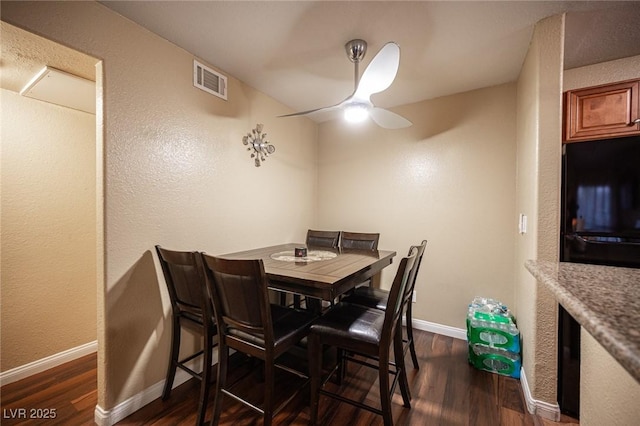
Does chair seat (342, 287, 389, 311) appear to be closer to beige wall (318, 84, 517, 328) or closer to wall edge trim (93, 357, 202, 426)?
beige wall (318, 84, 517, 328)

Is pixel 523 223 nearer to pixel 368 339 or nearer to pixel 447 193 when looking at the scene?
pixel 447 193

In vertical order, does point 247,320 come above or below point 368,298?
above

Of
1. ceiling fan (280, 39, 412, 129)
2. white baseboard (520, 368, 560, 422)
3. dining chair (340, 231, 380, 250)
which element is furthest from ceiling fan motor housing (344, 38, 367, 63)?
white baseboard (520, 368, 560, 422)

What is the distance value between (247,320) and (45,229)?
1.99 metres

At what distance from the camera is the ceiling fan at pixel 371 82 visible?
5.04ft

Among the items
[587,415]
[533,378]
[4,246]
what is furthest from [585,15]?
[4,246]

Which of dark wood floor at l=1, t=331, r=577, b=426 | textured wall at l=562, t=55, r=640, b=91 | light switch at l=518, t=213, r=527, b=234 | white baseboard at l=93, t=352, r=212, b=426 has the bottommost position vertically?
dark wood floor at l=1, t=331, r=577, b=426

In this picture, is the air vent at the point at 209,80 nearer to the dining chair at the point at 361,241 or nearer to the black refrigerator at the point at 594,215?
the dining chair at the point at 361,241

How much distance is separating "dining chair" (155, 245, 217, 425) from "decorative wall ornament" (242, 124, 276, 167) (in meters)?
1.25

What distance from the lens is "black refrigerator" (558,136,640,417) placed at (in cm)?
153

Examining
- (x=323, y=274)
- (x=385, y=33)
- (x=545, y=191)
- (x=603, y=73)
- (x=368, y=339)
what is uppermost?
(x=385, y=33)

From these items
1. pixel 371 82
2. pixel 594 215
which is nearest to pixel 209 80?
pixel 371 82

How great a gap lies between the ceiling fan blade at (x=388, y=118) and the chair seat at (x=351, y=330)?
146cm

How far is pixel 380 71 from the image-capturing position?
1625mm
